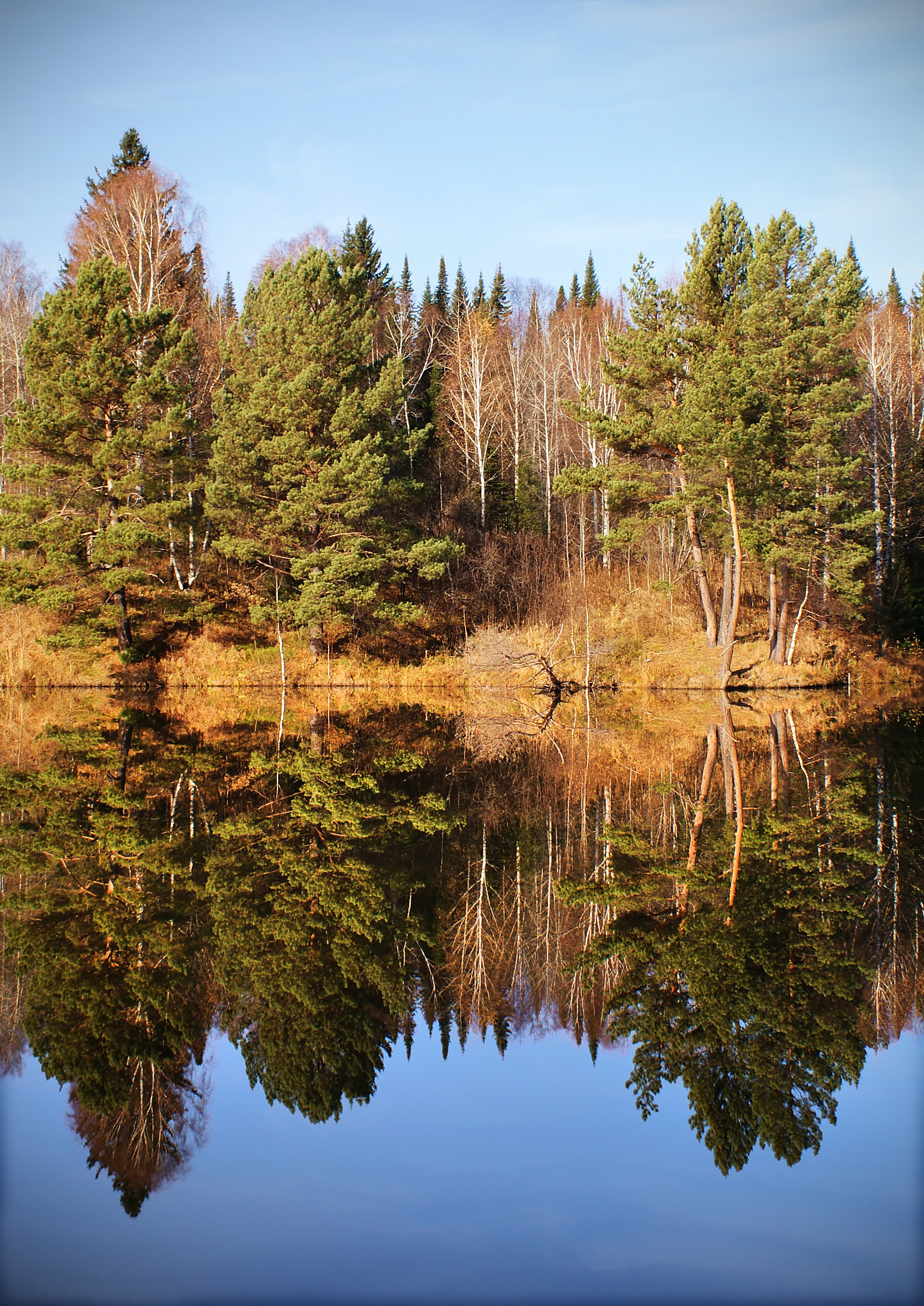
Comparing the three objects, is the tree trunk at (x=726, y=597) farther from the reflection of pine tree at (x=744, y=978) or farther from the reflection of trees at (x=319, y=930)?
the reflection of pine tree at (x=744, y=978)

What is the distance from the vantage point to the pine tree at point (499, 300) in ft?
186

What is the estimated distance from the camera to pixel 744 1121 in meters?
3.95

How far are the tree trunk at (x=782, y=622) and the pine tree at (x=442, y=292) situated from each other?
104ft

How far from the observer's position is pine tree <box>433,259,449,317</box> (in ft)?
190

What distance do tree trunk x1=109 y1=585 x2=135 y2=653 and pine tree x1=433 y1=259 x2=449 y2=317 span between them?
31.4m

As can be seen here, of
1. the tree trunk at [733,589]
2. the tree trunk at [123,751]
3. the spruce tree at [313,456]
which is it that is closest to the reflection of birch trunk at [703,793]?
the tree trunk at [123,751]

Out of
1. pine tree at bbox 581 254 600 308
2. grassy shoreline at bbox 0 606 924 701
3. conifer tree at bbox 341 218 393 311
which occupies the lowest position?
grassy shoreline at bbox 0 606 924 701

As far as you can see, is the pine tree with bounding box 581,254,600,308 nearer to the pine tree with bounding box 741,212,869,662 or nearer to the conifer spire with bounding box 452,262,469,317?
the conifer spire with bounding box 452,262,469,317

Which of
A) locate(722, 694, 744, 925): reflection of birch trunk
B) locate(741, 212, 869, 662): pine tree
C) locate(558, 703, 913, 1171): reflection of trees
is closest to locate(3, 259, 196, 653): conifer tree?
locate(741, 212, 869, 662): pine tree

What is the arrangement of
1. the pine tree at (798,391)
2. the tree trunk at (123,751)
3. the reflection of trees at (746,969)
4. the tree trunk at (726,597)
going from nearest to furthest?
the reflection of trees at (746,969)
the tree trunk at (123,751)
the pine tree at (798,391)
the tree trunk at (726,597)

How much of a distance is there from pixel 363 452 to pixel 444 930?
902 inches

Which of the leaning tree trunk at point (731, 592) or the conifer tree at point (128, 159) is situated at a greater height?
the conifer tree at point (128, 159)

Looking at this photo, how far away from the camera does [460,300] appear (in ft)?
187

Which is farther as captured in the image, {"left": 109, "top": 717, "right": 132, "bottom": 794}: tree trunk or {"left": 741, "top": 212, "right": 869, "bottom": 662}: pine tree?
{"left": 741, "top": 212, "right": 869, "bottom": 662}: pine tree
